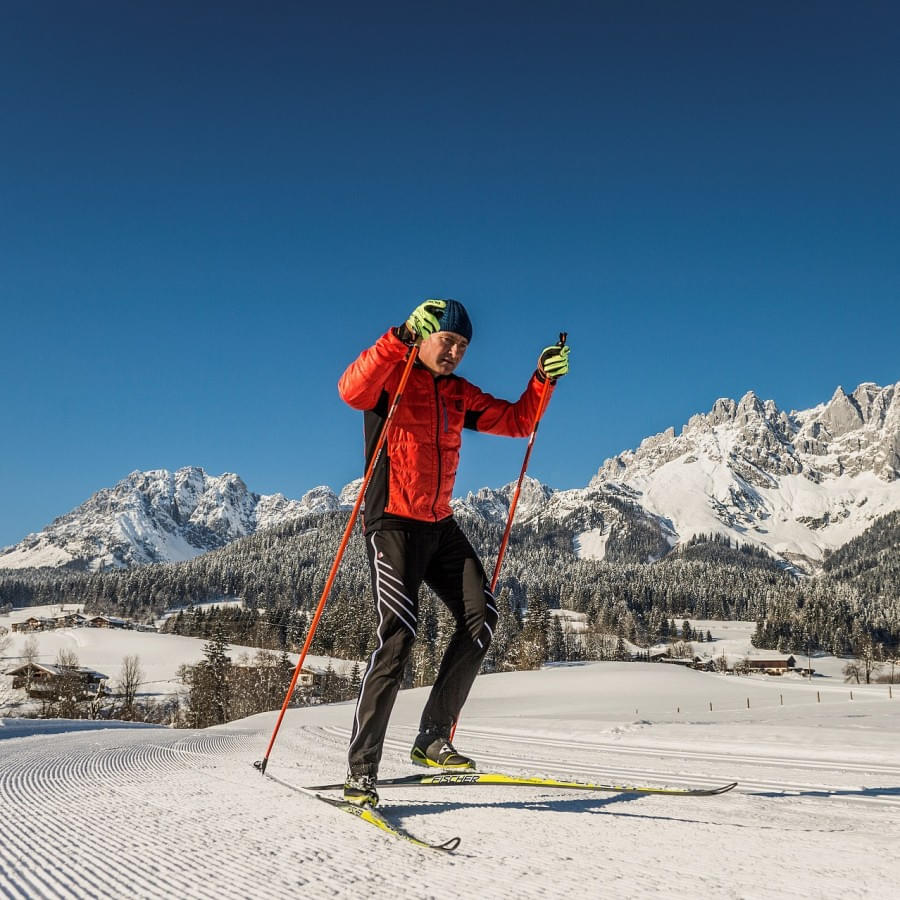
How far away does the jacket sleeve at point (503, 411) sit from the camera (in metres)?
4.12

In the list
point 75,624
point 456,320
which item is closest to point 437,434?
point 456,320

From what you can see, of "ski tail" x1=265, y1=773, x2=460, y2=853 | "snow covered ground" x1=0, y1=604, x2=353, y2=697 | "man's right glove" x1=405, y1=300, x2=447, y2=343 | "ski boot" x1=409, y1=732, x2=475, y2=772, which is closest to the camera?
"ski tail" x1=265, y1=773, x2=460, y2=853

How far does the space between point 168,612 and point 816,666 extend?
123 m

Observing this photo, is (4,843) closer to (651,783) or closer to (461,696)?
(461,696)

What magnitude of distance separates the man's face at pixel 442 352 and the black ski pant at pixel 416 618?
0.84 meters

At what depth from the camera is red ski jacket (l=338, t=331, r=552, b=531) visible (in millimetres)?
3353

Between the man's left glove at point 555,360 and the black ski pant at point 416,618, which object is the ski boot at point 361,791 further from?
the man's left glove at point 555,360

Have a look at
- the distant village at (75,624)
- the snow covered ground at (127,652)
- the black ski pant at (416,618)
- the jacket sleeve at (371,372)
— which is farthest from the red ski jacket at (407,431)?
the distant village at (75,624)

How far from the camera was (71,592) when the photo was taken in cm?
17100

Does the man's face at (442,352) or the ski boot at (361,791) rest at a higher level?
the man's face at (442,352)

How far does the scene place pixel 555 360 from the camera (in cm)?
407

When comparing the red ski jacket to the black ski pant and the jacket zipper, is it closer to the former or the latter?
the jacket zipper

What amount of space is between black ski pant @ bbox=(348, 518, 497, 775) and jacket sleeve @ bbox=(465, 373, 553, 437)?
2.50 ft

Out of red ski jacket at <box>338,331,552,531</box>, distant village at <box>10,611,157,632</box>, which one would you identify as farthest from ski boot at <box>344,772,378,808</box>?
distant village at <box>10,611,157,632</box>
